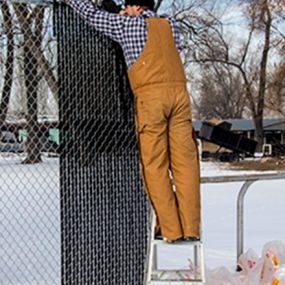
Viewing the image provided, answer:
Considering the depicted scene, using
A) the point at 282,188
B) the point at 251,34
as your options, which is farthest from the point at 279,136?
the point at 282,188

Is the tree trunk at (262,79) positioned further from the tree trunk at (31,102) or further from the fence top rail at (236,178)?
the tree trunk at (31,102)

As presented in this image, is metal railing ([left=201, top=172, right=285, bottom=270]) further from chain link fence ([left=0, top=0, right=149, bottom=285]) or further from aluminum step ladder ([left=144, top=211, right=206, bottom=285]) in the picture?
aluminum step ladder ([left=144, top=211, right=206, bottom=285])

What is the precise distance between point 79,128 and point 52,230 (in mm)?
3624

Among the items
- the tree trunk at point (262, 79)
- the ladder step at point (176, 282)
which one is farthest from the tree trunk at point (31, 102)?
the tree trunk at point (262, 79)

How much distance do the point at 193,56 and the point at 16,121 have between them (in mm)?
22566

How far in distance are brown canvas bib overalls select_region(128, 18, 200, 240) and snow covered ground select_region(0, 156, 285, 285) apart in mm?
1042

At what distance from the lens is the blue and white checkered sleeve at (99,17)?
113 inches

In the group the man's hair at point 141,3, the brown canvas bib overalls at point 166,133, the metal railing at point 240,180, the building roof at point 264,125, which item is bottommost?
the building roof at point 264,125

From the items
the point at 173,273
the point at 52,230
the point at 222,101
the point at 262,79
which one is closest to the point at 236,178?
the point at 173,273

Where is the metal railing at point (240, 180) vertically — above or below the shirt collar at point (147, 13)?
below

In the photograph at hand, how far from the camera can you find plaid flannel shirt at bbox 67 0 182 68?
2.82m

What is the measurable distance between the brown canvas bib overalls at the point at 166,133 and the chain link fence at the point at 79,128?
0.36 m

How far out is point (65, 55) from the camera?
3.04 metres

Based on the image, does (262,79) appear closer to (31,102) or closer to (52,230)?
(52,230)
